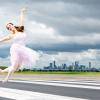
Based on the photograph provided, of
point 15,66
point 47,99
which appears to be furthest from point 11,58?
point 47,99

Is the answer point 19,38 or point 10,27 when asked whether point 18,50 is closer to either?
point 19,38

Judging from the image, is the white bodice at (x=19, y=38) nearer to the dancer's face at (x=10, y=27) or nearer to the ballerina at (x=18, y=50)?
the ballerina at (x=18, y=50)

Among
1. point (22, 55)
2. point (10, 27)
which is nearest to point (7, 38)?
point (10, 27)

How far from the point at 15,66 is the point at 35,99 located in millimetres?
6973

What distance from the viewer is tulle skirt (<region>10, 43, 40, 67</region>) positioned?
427 cm

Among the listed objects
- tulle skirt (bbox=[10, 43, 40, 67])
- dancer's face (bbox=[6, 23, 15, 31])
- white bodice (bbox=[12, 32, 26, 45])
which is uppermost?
dancer's face (bbox=[6, 23, 15, 31])

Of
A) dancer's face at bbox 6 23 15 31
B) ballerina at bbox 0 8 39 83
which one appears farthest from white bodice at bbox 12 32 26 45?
dancer's face at bbox 6 23 15 31

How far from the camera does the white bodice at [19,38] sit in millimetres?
4207

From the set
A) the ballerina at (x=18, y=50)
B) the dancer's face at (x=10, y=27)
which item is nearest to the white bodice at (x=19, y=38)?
the ballerina at (x=18, y=50)

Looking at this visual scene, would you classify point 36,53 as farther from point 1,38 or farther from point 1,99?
point 1,99

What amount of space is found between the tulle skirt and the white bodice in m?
0.05

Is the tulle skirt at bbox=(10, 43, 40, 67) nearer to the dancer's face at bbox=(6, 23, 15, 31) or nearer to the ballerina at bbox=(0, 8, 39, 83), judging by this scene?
the ballerina at bbox=(0, 8, 39, 83)

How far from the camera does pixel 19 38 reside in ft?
13.8

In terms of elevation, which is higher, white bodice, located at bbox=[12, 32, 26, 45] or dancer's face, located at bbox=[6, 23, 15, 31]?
dancer's face, located at bbox=[6, 23, 15, 31]
